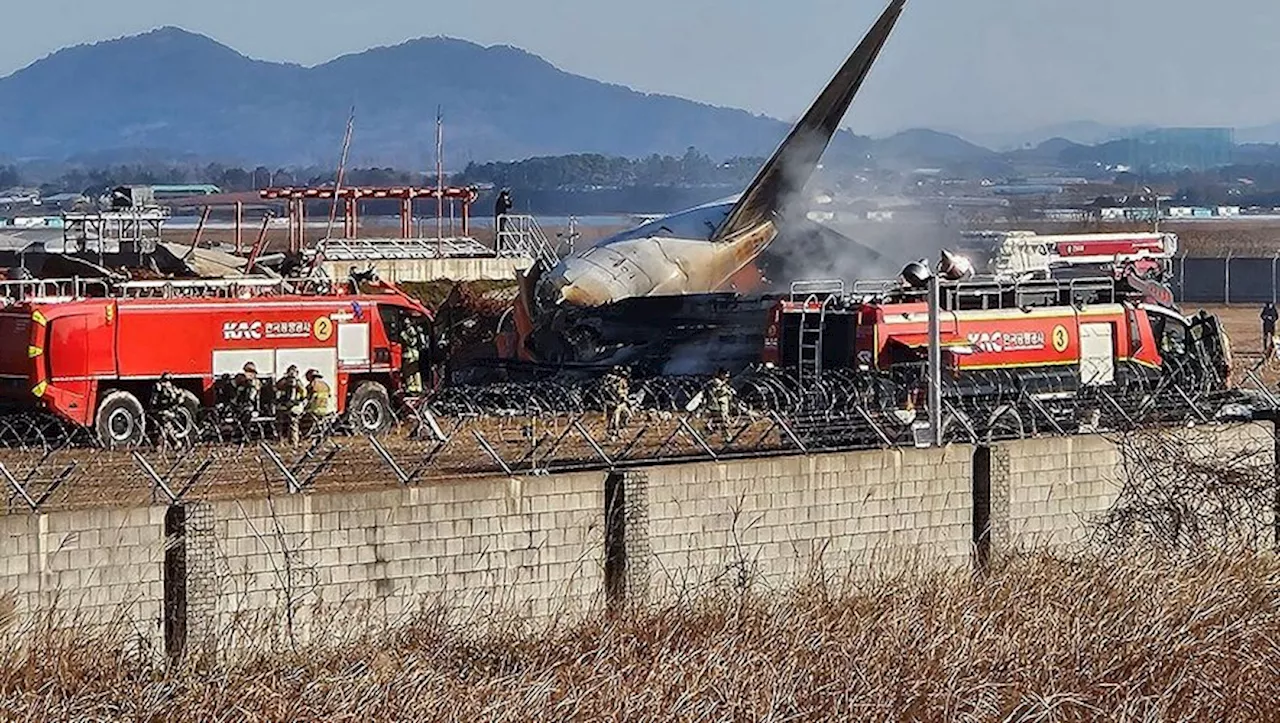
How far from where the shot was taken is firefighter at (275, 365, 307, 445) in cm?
3192

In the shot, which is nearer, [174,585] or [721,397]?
[174,585]

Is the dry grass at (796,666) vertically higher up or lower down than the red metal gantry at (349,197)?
lower down

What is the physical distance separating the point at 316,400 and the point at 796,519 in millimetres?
13407

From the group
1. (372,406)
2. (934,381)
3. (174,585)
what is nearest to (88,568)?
(174,585)

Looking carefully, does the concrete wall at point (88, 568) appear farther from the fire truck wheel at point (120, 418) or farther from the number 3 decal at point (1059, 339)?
the number 3 decal at point (1059, 339)

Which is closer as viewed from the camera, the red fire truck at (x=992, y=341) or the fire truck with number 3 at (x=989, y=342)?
the fire truck with number 3 at (x=989, y=342)

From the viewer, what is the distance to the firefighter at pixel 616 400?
31281 mm

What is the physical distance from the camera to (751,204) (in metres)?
47.8

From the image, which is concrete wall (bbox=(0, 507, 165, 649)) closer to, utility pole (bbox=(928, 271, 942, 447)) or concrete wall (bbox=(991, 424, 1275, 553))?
concrete wall (bbox=(991, 424, 1275, 553))

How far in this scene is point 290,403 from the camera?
3247 cm

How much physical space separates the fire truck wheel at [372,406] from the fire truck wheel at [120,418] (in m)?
3.69

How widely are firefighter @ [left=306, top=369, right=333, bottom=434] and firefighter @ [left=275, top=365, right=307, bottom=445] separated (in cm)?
12

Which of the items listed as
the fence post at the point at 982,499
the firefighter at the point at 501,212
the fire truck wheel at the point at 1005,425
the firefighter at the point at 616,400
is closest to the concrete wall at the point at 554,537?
the fence post at the point at 982,499

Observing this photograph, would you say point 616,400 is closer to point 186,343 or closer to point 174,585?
point 186,343
